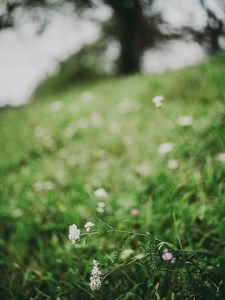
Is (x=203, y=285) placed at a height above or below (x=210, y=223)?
above

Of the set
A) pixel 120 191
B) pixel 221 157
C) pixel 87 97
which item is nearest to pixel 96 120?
pixel 87 97

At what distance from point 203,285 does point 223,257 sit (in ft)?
0.72

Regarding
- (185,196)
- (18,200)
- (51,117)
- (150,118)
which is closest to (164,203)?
(185,196)

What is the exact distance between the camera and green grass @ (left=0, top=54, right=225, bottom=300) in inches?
64.5

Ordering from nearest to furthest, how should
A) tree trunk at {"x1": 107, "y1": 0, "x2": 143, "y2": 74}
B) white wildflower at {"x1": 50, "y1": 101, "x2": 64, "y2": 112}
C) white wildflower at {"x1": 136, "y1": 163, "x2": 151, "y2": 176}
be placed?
1. white wildflower at {"x1": 136, "y1": 163, "x2": 151, "y2": 176}
2. white wildflower at {"x1": 50, "y1": 101, "x2": 64, "y2": 112}
3. tree trunk at {"x1": 107, "y1": 0, "x2": 143, "y2": 74}

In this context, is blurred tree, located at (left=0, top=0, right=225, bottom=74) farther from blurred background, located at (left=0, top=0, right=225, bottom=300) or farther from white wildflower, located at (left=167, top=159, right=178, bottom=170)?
white wildflower, located at (left=167, top=159, right=178, bottom=170)

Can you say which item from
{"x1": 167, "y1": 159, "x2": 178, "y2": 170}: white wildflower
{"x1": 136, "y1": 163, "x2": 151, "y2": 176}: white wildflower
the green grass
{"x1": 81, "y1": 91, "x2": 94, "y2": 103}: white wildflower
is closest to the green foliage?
{"x1": 81, "y1": 91, "x2": 94, "y2": 103}: white wildflower

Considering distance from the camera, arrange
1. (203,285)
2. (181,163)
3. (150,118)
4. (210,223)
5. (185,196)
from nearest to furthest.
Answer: (203,285) → (210,223) → (185,196) → (181,163) → (150,118)

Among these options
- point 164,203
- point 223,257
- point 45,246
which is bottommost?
point 45,246

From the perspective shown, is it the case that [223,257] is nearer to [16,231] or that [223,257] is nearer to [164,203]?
[164,203]

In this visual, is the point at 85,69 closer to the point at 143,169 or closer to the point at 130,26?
the point at 130,26

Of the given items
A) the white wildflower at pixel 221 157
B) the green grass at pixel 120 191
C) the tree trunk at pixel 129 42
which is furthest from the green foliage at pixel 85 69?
the white wildflower at pixel 221 157

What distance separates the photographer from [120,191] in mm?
2422

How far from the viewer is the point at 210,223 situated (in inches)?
73.0
